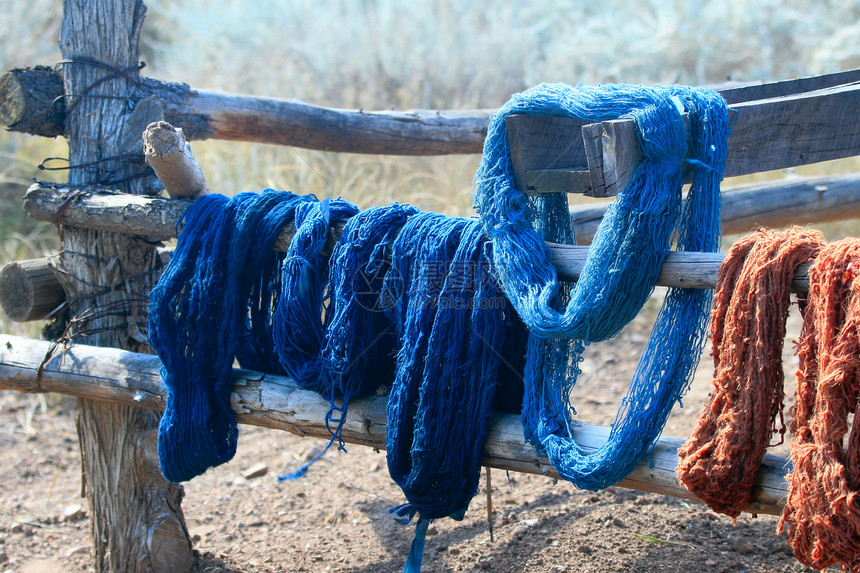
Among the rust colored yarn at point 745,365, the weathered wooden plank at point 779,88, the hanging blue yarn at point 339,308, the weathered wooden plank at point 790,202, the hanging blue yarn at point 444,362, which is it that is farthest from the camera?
the weathered wooden plank at point 790,202

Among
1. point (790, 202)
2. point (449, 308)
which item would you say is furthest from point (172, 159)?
point (790, 202)

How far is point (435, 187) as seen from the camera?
20.5 feet

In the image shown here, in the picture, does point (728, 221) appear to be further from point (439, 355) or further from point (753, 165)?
point (439, 355)

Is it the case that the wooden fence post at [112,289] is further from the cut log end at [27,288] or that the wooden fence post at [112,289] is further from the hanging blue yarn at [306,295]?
A: the hanging blue yarn at [306,295]

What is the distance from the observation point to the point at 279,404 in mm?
2309

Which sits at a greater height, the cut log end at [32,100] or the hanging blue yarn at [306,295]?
the cut log end at [32,100]

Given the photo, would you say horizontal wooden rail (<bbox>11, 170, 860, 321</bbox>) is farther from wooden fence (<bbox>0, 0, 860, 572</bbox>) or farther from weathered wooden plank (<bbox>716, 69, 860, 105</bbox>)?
weathered wooden plank (<bbox>716, 69, 860, 105</bbox>)

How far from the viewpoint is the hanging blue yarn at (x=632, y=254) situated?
1.63m

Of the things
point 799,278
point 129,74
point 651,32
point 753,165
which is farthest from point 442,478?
point 651,32

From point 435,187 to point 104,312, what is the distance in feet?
12.5

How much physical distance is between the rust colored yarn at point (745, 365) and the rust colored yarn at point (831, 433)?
7cm

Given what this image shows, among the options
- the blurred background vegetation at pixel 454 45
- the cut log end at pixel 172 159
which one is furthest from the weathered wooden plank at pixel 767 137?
the blurred background vegetation at pixel 454 45

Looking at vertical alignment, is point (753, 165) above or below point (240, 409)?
above

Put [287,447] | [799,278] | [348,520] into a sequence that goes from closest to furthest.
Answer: [799,278] → [348,520] → [287,447]
